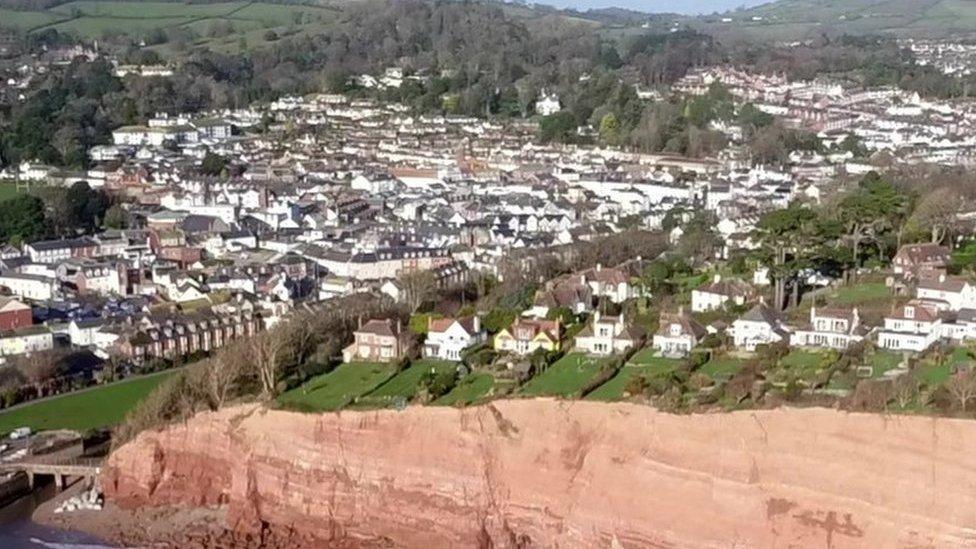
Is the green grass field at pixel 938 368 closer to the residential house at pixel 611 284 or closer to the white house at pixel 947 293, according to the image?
the white house at pixel 947 293

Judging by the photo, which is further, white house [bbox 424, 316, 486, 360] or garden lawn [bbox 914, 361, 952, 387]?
white house [bbox 424, 316, 486, 360]

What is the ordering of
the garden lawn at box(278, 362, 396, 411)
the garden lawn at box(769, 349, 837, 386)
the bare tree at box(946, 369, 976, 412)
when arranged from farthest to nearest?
the garden lawn at box(278, 362, 396, 411) → the garden lawn at box(769, 349, 837, 386) → the bare tree at box(946, 369, 976, 412)

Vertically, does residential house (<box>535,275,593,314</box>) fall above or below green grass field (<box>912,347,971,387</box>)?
below

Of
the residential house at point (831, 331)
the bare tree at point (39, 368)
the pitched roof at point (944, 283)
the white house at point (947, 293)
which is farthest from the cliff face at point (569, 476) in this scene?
the pitched roof at point (944, 283)

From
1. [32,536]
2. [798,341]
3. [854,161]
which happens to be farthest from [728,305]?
[854,161]

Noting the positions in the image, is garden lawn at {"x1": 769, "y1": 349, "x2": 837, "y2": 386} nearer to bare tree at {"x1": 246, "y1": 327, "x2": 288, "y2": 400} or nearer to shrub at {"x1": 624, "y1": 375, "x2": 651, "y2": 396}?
shrub at {"x1": 624, "y1": 375, "x2": 651, "y2": 396}

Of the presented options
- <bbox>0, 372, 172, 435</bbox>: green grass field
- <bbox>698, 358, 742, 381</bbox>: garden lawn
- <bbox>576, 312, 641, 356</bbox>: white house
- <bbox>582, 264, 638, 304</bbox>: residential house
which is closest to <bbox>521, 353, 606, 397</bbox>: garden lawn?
<bbox>576, 312, 641, 356</bbox>: white house
